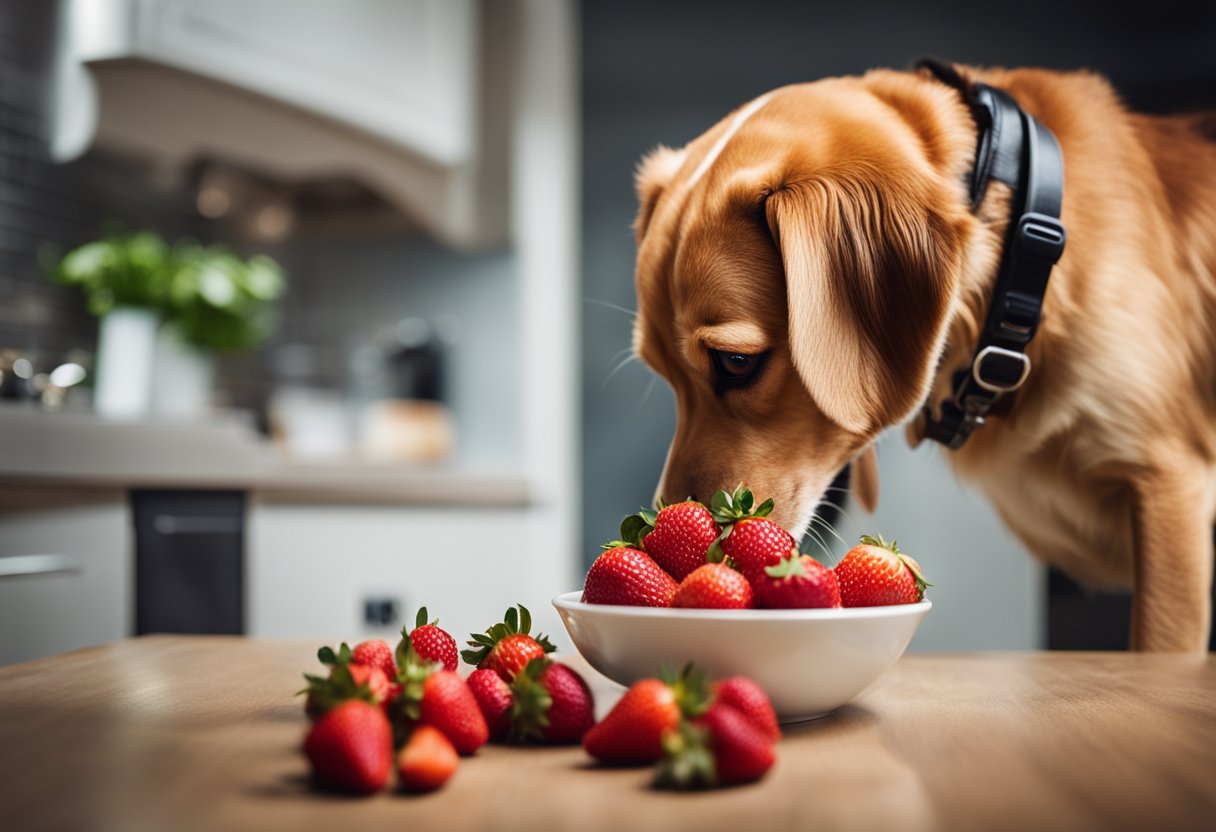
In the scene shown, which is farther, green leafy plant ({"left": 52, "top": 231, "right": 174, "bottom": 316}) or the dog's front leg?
green leafy plant ({"left": 52, "top": 231, "right": 174, "bottom": 316})

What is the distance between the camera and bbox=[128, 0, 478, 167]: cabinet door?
219cm

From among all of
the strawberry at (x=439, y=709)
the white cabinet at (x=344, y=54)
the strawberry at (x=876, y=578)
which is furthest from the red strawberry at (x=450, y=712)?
the white cabinet at (x=344, y=54)

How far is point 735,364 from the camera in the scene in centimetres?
111

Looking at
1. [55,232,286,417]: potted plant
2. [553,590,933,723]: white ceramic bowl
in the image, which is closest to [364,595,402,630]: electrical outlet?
[55,232,286,417]: potted plant

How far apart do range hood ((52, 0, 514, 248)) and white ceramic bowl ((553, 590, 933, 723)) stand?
2.01 m

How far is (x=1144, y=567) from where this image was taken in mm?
1174

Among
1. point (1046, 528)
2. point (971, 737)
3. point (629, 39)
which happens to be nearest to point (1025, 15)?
point (629, 39)

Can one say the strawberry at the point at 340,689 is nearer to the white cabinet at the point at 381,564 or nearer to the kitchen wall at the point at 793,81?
the white cabinet at the point at 381,564

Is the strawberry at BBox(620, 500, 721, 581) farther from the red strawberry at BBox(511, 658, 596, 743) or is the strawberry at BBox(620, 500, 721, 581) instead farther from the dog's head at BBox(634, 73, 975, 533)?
the dog's head at BBox(634, 73, 975, 533)

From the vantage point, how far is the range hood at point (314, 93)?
2186 millimetres

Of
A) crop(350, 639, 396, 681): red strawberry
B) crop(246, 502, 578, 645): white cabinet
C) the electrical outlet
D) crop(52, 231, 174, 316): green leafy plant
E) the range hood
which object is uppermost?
the range hood

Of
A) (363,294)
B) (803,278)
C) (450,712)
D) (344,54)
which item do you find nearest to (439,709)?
(450,712)

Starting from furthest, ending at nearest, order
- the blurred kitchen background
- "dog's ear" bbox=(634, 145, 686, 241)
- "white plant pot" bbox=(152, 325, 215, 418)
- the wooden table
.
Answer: "white plant pot" bbox=(152, 325, 215, 418) < the blurred kitchen background < "dog's ear" bbox=(634, 145, 686, 241) < the wooden table

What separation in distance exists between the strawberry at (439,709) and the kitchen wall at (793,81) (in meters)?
2.78
